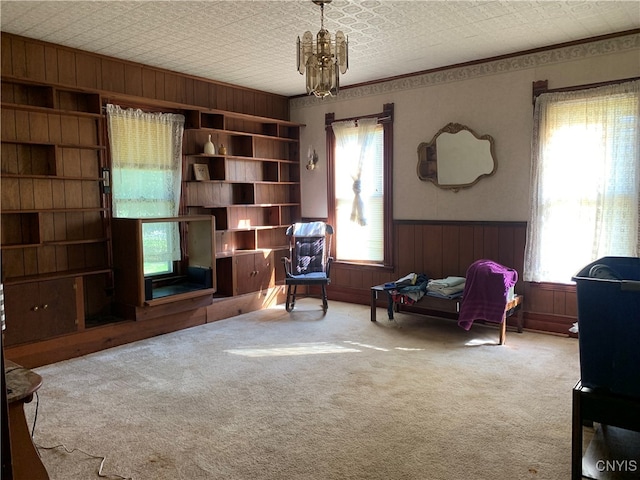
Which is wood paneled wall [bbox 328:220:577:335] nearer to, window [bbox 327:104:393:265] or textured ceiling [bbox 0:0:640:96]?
window [bbox 327:104:393:265]

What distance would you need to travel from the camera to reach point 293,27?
13.3 ft

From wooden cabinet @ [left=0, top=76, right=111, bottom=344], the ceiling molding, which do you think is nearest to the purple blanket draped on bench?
the ceiling molding

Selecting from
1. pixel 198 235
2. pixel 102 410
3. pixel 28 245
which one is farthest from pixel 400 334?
pixel 28 245

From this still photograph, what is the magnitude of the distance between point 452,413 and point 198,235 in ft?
11.1

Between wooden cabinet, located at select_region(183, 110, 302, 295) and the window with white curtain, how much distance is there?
0.22 m

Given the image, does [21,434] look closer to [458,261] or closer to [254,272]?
[254,272]

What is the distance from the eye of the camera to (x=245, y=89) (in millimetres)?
6223

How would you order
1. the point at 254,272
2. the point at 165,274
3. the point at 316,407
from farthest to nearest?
the point at 254,272 → the point at 165,274 → the point at 316,407

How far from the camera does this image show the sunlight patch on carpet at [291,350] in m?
4.28

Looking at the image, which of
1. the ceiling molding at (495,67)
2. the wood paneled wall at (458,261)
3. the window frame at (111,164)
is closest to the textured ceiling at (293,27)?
Answer: the ceiling molding at (495,67)

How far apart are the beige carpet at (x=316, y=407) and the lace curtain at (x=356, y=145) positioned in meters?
1.84

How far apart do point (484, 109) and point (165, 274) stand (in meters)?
3.81

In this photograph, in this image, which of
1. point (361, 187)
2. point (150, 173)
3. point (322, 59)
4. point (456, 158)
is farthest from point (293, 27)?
point (361, 187)

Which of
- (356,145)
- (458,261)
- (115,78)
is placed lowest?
(458,261)
